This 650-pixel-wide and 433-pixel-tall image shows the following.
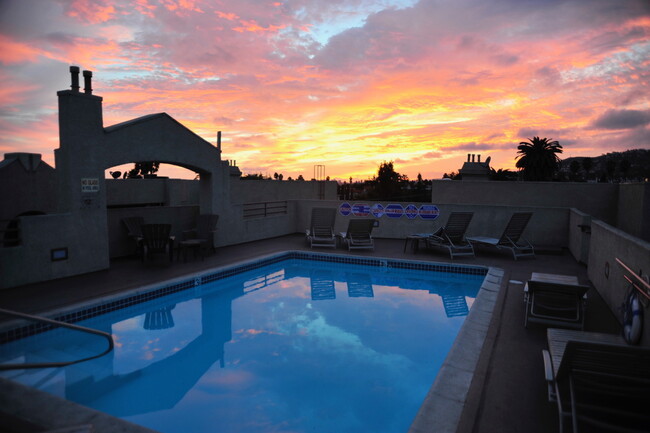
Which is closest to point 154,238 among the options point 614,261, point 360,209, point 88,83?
point 88,83

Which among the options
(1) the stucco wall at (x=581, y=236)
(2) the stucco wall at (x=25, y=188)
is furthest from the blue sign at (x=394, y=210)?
(2) the stucco wall at (x=25, y=188)

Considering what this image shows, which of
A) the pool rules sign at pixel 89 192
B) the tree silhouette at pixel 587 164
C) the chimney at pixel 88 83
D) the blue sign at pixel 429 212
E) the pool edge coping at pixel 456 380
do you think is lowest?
the pool edge coping at pixel 456 380

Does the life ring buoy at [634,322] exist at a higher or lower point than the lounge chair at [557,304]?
higher

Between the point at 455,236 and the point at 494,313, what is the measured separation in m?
4.79

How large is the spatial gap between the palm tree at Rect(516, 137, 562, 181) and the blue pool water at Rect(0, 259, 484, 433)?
3775cm

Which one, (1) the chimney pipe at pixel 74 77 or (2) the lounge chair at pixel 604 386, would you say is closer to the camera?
(2) the lounge chair at pixel 604 386

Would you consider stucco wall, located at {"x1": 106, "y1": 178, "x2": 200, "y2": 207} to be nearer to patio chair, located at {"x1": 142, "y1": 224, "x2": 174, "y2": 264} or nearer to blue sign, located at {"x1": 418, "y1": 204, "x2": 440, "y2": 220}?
patio chair, located at {"x1": 142, "y1": 224, "x2": 174, "y2": 264}

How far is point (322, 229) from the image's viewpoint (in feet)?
36.8

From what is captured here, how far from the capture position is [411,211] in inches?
482

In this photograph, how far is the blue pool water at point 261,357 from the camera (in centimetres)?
361

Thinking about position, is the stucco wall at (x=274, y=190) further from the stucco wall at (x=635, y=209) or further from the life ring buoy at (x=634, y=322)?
the life ring buoy at (x=634, y=322)

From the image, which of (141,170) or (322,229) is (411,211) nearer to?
(322,229)

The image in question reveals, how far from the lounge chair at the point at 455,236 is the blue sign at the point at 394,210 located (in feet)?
8.19

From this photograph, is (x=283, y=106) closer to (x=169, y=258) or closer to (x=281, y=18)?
(x=281, y=18)
